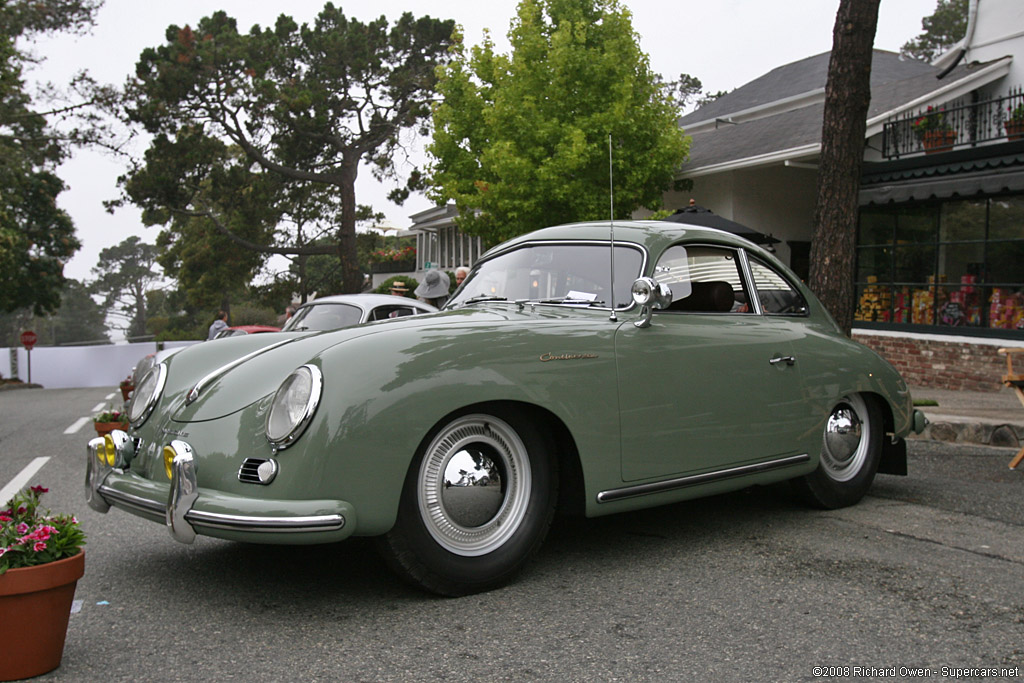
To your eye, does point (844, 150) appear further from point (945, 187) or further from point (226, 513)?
point (226, 513)

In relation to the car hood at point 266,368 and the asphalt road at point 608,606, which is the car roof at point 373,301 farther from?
the car hood at point 266,368

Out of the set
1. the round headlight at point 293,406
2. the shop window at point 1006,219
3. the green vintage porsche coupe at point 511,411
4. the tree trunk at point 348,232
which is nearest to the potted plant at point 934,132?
the shop window at point 1006,219

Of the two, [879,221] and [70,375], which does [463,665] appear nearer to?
[879,221]

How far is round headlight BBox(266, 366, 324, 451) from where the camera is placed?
3477 millimetres

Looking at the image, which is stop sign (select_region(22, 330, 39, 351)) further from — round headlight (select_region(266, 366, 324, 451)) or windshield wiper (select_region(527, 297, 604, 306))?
round headlight (select_region(266, 366, 324, 451))

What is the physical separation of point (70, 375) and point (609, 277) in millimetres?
36565

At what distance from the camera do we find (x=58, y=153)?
36812 mm

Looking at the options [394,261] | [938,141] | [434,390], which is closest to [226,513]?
[434,390]

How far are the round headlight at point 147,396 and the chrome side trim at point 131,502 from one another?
0.41 m

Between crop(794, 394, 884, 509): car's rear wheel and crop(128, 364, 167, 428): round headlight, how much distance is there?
350cm

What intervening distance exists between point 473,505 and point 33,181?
131ft

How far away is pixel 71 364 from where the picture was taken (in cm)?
3678

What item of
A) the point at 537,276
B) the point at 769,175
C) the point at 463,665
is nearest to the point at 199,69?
the point at 769,175

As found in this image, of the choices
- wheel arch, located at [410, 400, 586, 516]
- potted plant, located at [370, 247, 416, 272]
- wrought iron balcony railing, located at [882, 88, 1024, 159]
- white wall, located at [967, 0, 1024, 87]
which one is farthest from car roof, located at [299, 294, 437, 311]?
potted plant, located at [370, 247, 416, 272]
